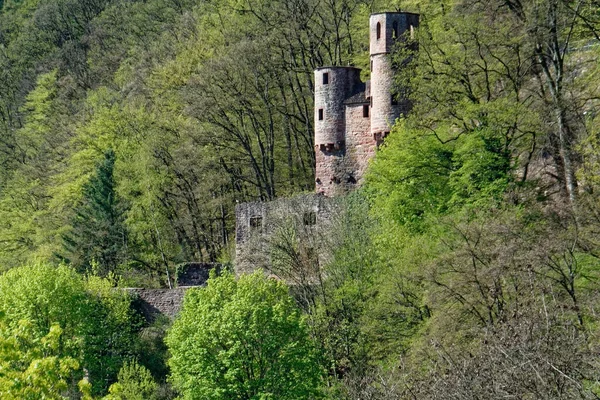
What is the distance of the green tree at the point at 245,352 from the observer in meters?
33.7

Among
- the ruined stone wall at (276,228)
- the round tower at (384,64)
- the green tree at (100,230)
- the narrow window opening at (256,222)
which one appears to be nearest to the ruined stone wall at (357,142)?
the round tower at (384,64)

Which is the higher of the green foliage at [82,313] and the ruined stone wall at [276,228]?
the ruined stone wall at [276,228]

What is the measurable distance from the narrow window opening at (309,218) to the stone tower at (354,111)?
241cm

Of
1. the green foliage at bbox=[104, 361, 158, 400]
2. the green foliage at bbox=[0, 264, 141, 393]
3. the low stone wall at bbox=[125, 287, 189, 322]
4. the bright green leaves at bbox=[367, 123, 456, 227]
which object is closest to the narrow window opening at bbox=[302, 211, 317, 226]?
the low stone wall at bbox=[125, 287, 189, 322]

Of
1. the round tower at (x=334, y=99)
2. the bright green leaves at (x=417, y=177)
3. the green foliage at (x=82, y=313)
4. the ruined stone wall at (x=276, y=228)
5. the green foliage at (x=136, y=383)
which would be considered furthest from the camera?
the round tower at (x=334, y=99)

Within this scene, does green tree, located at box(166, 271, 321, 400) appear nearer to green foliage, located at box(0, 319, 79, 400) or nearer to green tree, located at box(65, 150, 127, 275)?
green foliage, located at box(0, 319, 79, 400)

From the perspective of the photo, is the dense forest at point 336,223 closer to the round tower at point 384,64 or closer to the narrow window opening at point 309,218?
the narrow window opening at point 309,218

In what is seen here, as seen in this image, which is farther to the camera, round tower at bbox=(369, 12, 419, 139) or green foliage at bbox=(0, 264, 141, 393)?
round tower at bbox=(369, 12, 419, 139)

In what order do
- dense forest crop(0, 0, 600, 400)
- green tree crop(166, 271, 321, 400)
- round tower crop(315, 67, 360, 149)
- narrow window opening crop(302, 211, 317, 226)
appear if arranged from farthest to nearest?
round tower crop(315, 67, 360, 149)
narrow window opening crop(302, 211, 317, 226)
green tree crop(166, 271, 321, 400)
dense forest crop(0, 0, 600, 400)

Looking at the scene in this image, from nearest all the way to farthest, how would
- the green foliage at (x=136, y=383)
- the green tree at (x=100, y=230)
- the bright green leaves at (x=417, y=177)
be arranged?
the bright green leaves at (x=417, y=177), the green foliage at (x=136, y=383), the green tree at (x=100, y=230)

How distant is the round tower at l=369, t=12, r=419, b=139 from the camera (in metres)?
44.1

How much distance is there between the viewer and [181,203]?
55.8 m

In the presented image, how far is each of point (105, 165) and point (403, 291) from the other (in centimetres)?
2756

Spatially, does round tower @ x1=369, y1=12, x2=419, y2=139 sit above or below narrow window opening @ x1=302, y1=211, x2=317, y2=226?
above
